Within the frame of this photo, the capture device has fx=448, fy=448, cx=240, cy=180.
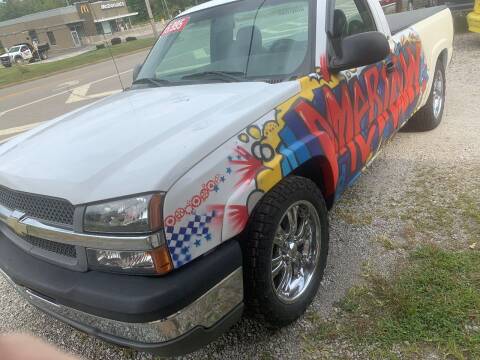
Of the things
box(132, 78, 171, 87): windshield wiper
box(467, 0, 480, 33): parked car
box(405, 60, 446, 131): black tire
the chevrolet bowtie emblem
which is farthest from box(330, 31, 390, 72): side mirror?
box(467, 0, 480, 33): parked car

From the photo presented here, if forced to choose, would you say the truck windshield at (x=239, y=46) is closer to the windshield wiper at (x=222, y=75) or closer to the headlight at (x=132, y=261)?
the windshield wiper at (x=222, y=75)

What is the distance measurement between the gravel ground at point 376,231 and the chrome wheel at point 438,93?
0.65 feet

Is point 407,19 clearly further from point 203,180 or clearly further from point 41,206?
point 41,206

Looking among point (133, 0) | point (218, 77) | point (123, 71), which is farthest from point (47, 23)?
point (218, 77)

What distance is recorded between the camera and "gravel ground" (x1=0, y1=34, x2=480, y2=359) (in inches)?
98.0

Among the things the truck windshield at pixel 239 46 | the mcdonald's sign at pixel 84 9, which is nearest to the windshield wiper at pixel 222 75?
the truck windshield at pixel 239 46

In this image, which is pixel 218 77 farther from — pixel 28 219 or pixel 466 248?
pixel 466 248

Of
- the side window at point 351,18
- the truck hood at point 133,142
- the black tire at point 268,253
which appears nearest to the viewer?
the truck hood at point 133,142

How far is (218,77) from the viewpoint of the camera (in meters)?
2.95

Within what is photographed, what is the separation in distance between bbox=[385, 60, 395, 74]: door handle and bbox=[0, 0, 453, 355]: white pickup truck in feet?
0.22

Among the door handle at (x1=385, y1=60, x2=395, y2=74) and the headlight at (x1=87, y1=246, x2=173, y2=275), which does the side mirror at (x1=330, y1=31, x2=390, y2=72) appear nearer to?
the door handle at (x1=385, y1=60, x2=395, y2=74)

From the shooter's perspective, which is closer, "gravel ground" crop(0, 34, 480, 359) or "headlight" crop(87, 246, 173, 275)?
"headlight" crop(87, 246, 173, 275)

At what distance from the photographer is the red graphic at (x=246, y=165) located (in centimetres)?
204

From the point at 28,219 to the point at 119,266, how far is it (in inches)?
23.6
